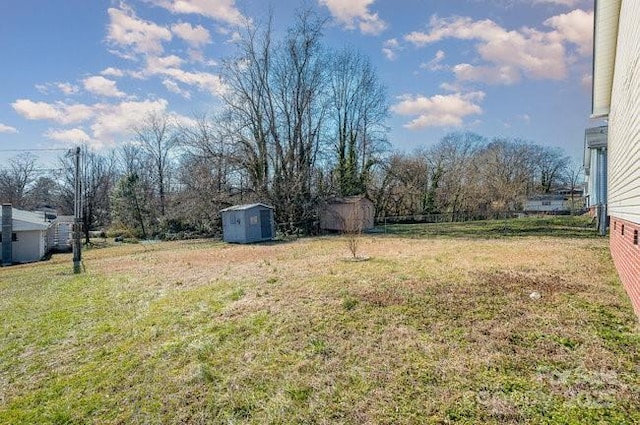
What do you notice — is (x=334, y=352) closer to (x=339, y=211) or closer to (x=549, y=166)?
(x=339, y=211)

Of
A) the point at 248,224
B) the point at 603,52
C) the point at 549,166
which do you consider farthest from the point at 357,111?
the point at 549,166

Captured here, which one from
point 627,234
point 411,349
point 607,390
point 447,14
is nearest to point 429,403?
point 411,349

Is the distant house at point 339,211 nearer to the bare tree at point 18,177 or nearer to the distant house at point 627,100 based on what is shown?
the distant house at point 627,100

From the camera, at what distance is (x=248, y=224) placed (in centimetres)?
1731

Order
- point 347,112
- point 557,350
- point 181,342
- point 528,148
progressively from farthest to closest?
1. point 528,148
2. point 347,112
3. point 181,342
4. point 557,350

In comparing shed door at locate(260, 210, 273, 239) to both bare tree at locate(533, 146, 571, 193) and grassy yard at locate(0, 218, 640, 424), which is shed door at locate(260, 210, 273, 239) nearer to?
grassy yard at locate(0, 218, 640, 424)

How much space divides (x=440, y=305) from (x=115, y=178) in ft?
131

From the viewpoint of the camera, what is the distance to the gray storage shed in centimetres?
1725

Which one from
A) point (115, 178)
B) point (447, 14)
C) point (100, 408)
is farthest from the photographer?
point (115, 178)

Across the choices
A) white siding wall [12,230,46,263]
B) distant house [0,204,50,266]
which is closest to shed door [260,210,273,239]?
distant house [0,204,50,266]

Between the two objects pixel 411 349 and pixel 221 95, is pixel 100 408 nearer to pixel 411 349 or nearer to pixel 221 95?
pixel 411 349

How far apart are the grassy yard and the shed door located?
435 inches

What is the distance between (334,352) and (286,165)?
63.4ft

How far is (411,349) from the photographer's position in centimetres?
356
